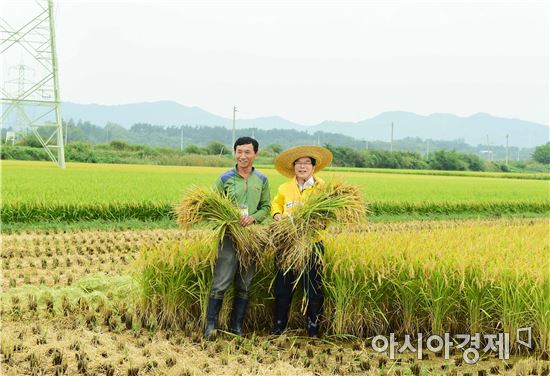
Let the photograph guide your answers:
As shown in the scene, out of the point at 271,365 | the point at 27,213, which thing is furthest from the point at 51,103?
the point at 271,365

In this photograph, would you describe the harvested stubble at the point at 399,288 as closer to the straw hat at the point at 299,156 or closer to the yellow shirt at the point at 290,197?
the yellow shirt at the point at 290,197

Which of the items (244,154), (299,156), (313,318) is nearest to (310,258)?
(313,318)

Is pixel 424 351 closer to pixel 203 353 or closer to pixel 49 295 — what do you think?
pixel 203 353

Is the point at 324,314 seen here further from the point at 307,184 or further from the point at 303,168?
the point at 303,168

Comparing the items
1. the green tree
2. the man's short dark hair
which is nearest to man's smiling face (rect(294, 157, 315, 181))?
the man's short dark hair

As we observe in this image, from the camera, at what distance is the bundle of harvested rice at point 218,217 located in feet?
16.5

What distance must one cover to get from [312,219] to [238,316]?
3.46 feet

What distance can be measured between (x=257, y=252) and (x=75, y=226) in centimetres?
753

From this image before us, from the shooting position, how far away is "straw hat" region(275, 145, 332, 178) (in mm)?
5328

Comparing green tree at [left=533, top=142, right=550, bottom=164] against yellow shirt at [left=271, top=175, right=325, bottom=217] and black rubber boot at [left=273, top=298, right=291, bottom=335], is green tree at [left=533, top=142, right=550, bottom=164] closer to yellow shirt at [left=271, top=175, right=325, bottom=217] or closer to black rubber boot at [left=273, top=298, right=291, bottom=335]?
yellow shirt at [left=271, top=175, right=325, bottom=217]

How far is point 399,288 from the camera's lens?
5.07m

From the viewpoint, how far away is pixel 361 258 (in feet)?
16.8

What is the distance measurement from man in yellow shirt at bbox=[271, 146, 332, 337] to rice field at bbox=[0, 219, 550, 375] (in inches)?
5.2

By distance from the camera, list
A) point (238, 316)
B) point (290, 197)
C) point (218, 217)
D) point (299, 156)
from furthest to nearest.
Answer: point (299, 156) → point (290, 197) → point (238, 316) → point (218, 217)
